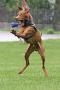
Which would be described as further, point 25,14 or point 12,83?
point 25,14

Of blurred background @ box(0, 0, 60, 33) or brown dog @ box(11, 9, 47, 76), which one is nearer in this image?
brown dog @ box(11, 9, 47, 76)

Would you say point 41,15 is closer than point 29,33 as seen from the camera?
No

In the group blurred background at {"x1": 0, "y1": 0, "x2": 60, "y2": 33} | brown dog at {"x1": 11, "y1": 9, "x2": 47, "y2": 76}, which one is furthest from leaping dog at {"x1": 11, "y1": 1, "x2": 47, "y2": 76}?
blurred background at {"x1": 0, "y1": 0, "x2": 60, "y2": 33}

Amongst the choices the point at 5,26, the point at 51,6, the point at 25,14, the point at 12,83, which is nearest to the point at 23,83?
the point at 12,83

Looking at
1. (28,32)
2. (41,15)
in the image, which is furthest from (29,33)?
(41,15)

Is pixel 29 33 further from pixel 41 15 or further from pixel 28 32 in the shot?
pixel 41 15

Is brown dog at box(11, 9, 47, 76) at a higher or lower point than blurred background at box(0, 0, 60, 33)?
higher

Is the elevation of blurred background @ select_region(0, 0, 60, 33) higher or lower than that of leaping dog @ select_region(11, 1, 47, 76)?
lower

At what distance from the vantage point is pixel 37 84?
11.2m

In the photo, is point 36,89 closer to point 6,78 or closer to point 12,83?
point 12,83

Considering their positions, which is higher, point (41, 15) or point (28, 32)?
point (28, 32)

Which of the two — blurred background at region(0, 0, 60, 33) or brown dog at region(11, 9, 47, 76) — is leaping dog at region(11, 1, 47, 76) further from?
blurred background at region(0, 0, 60, 33)

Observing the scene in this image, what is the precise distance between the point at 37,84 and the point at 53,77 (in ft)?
5.48

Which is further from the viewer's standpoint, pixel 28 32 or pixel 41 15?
pixel 41 15
